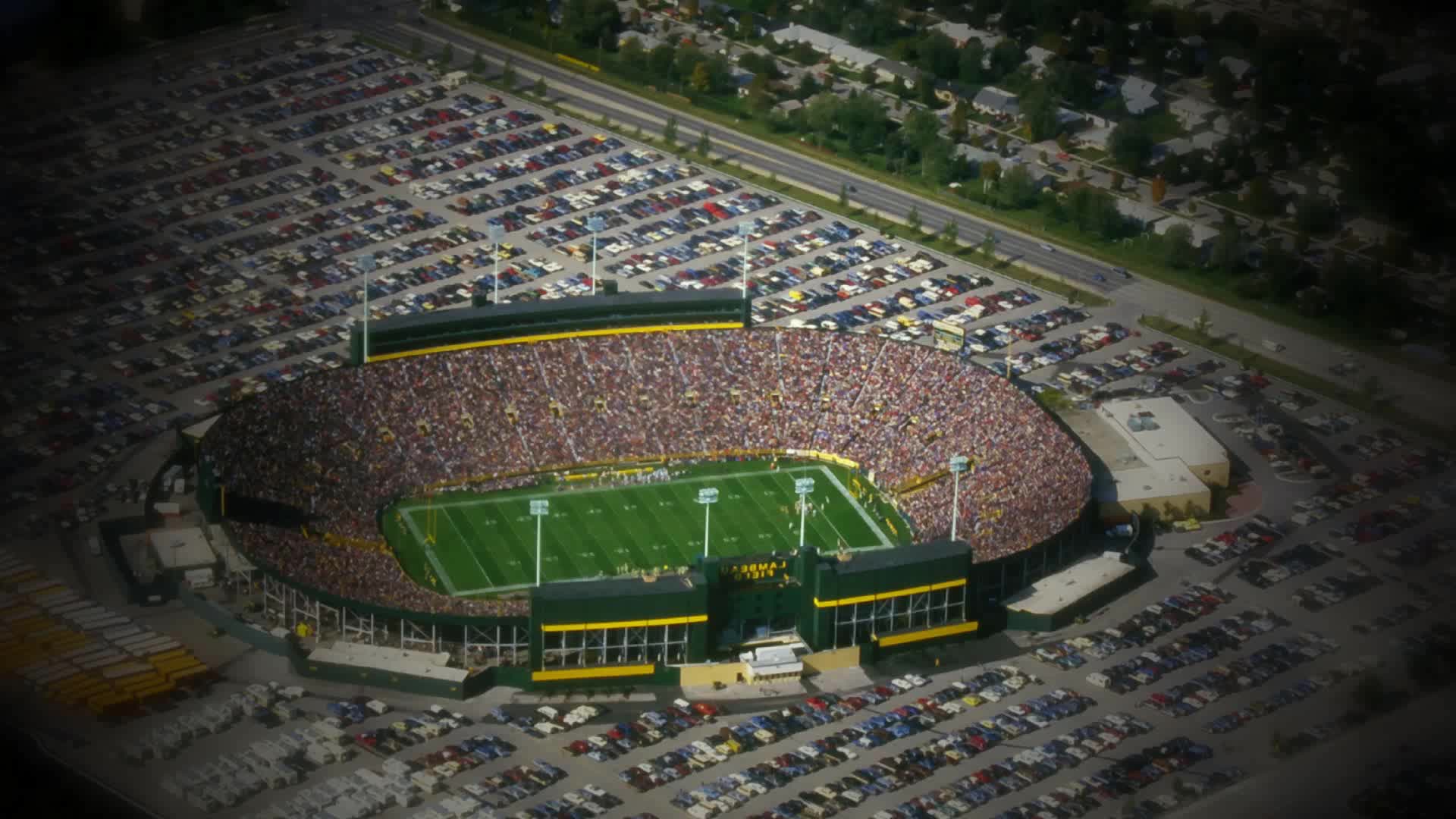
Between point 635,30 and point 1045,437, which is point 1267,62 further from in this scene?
point 635,30

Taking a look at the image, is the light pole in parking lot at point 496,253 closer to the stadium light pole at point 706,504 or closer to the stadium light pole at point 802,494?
the stadium light pole at point 706,504

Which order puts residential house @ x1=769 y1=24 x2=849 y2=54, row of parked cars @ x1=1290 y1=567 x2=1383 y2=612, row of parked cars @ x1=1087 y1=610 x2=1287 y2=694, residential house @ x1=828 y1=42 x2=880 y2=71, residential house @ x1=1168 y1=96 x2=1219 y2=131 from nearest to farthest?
row of parked cars @ x1=1087 y1=610 x2=1287 y2=694, row of parked cars @ x1=1290 y1=567 x2=1383 y2=612, residential house @ x1=1168 y1=96 x2=1219 y2=131, residential house @ x1=828 y1=42 x2=880 y2=71, residential house @ x1=769 y1=24 x2=849 y2=54

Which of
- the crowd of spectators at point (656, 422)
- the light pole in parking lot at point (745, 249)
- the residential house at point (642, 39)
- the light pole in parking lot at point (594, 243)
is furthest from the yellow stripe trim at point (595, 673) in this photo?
the residential house at point (642, 39)

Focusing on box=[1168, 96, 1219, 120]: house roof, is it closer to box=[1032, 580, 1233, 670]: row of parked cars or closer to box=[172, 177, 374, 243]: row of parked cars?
box=[172, 177, 374, 243]: row of parked cars

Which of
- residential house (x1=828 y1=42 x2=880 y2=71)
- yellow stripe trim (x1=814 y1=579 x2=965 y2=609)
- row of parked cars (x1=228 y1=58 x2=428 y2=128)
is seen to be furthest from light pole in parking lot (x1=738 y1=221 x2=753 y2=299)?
row of parked cars (x1=228 y1=58 x2=428 y2=128)

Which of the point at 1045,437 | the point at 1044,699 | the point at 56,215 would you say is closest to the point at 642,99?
the point at 56,215

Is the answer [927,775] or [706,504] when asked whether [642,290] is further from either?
[927,775]
